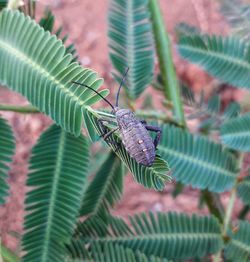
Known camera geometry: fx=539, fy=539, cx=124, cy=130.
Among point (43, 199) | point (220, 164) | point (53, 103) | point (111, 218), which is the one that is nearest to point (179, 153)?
point (220, 164)

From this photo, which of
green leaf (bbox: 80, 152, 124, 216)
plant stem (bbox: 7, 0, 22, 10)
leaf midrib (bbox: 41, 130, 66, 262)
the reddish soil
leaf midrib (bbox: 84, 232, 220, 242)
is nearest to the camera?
plant stem (bbox: 7, 0, 22, 10)

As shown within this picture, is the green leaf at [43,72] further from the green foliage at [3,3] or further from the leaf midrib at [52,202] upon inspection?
the leaf midrib at [52,202]

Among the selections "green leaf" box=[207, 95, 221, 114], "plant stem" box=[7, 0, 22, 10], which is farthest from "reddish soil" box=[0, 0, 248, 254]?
"plant stem" box=[7, 0, 22, 10]

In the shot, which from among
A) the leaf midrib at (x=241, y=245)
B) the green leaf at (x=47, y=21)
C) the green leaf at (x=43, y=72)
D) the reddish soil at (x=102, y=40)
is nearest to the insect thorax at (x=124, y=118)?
the green leaf at (x=43, y=72)

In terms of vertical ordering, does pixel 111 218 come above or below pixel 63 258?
above

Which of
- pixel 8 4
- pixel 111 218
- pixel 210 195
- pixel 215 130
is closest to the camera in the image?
pixel 8 4

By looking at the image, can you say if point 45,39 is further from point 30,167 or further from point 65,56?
point 30,167

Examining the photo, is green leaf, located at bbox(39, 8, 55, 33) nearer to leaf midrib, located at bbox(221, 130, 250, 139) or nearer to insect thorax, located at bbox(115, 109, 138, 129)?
insect thorax, located at bbox(115, 109, 138, 129)
